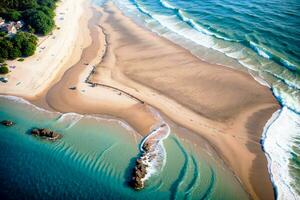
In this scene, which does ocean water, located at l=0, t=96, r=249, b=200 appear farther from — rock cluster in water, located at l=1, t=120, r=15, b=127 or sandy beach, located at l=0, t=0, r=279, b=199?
sandy beach, located at l=0, t=0, r=279, b=199

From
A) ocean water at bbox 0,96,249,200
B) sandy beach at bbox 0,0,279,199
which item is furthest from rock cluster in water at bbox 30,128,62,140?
sandy beach at bbox 0,0,279,199

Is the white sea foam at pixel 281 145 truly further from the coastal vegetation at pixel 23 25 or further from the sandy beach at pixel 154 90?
the coastal vegetation at pixel 23 25

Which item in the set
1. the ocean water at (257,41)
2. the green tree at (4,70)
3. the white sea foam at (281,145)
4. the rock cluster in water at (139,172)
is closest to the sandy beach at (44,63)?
the green tree at (4,70)

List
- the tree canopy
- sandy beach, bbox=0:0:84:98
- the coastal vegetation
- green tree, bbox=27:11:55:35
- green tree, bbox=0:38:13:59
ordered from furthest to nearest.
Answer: the tree canopy → green tree, bbox=27:11:55:35 → the coastal vegetation → green tree, bbox=0:38:13:59 → sandy beach, bbox=0:0:84:98

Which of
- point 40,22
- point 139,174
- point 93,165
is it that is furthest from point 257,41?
point 40,22

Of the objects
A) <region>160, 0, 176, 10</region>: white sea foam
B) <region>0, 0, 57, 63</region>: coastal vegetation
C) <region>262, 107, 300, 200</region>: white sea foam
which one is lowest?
<region>262, 107, 300, 200</region>: white sea foam
